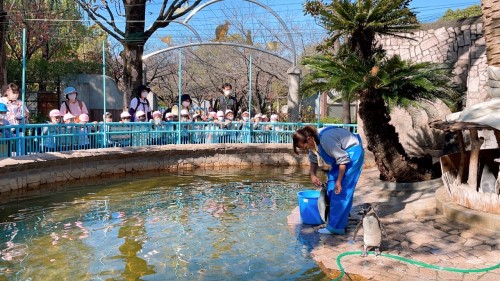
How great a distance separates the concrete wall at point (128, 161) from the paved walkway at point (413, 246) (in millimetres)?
5413

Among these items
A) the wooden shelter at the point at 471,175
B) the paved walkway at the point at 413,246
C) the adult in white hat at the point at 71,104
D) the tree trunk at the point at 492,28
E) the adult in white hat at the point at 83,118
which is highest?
the tree trunk at the point at 492,28

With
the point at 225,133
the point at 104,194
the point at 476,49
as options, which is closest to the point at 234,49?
the point at 225,133

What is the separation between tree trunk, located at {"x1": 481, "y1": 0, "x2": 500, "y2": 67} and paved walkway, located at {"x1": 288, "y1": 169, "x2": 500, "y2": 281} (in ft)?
7.62

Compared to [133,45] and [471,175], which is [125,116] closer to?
[133,45]

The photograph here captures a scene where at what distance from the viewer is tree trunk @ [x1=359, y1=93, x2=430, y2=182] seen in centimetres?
919

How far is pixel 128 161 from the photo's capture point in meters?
12.3

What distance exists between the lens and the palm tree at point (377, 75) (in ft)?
27.0

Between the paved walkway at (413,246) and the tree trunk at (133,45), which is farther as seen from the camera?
the tree trunk at (133,45)

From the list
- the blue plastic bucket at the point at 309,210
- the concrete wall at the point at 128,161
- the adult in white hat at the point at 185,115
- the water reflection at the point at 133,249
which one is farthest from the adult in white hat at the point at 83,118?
the blue plastic bucket at the point at 309,210

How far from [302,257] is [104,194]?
5.30 m

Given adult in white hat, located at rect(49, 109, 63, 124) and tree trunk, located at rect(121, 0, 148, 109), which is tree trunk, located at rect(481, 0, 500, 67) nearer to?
adult in white hat, located at rect(49, 109, 63, 124)

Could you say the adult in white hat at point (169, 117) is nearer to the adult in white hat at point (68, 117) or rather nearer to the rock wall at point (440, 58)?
the adult in white hat at point (68, 117)

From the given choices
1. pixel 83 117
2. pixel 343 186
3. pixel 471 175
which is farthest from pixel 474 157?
pixel 83 117

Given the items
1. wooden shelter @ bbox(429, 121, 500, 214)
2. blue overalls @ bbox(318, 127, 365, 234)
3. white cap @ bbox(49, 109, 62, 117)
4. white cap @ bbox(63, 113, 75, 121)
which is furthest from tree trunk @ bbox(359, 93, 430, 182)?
white cap @ bbox(49, 109, 62, 117)
